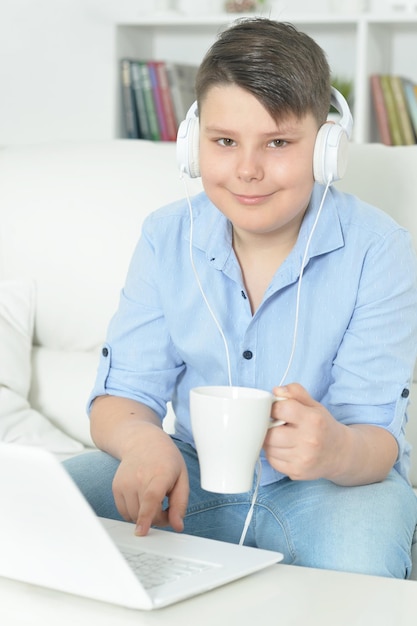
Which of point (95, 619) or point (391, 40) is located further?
point (391, 40)

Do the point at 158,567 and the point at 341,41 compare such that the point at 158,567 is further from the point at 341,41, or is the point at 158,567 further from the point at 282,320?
the point at 341,41

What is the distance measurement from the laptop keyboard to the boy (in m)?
0.10

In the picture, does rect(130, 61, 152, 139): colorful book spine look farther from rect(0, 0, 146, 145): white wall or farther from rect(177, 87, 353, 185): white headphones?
rect(177, 87, 353, 185): white headphones

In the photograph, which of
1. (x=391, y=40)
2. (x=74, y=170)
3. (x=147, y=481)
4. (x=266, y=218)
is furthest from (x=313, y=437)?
(x=391, y=40)

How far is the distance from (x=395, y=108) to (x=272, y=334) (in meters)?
1.87

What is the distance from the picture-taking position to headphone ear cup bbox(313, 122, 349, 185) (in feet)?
3.85

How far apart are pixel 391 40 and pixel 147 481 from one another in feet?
7.81

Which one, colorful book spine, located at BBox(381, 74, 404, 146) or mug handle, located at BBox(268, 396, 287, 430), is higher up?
mug handle, located at BBox(268, 396, 287, 430)

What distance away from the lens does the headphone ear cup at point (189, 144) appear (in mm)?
1254

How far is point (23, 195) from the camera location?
6.48 feet

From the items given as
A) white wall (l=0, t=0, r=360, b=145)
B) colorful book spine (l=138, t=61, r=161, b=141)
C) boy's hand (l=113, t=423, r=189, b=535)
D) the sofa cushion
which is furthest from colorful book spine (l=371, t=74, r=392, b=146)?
boy's hand (l=113, t=423, r=189, b=535)

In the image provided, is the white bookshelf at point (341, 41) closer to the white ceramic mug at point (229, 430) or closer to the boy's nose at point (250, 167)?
the boy's nose at point (250, 167)

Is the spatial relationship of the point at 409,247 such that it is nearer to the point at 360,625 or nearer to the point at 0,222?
the point at 360,625

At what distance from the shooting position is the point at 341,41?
10.4 feet
